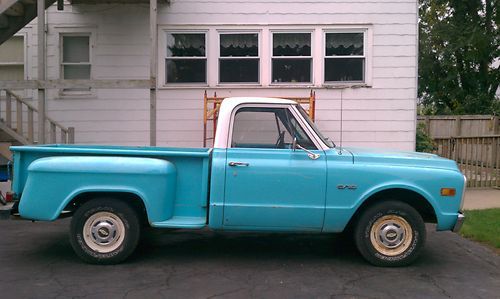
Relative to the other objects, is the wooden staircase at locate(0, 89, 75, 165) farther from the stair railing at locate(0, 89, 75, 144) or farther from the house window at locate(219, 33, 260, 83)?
the house window at locate(219, 33, 260, 83)

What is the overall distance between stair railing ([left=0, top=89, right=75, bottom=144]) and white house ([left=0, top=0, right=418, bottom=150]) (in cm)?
33

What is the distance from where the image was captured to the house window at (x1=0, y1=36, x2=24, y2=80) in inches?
471

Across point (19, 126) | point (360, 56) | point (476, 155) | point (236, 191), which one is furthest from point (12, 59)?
point (476, 155)

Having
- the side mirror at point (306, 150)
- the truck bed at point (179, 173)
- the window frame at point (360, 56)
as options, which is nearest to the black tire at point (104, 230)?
the truck bed at point (179, 173)

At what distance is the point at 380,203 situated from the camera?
20.4 ft

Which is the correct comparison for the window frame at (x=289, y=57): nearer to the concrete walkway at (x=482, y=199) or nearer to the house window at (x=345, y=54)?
the house window at (x=345, y=54)

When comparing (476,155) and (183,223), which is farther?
(476,155)

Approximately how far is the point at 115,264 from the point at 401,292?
10.4ft

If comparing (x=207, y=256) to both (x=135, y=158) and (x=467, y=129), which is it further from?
(x=467, y=129)

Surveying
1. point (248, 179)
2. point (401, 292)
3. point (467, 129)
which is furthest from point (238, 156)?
point (467, 129)

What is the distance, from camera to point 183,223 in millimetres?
6086

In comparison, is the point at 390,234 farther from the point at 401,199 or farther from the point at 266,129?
the point at 266,129

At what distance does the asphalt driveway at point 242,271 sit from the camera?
17.6 ft

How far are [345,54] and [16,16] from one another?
6.74 m
